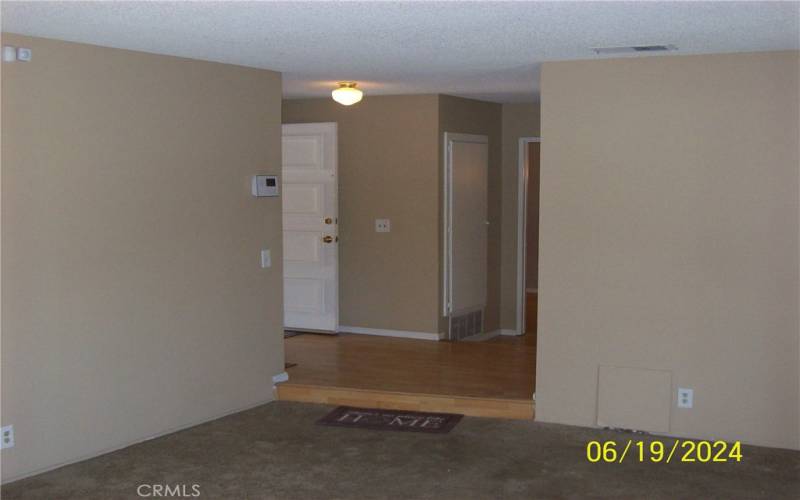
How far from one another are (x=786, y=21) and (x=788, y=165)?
4.00ft

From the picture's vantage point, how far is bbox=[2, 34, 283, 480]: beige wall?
4527mm

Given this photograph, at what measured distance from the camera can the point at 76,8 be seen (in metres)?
3.79

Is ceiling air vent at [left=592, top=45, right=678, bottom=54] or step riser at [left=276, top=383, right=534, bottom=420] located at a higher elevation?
ceiling air vent at [left=592, top=45, right=678, bottom=54]

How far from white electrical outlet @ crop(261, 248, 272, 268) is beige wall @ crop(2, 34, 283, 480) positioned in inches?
1.8

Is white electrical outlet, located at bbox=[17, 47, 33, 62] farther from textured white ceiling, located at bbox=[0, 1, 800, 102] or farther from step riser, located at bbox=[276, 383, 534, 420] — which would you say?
step riser, located at bbox=[276, 383, 534, 420]

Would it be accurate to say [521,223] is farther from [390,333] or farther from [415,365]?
[415,365]

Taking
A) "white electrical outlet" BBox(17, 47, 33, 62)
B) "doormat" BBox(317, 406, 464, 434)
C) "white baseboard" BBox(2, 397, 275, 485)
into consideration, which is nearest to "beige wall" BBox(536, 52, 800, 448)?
"doormat" BBox(317, 406, 464, 434)

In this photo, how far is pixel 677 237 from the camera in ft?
17.3

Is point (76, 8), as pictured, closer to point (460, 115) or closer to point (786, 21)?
point (786, 21)

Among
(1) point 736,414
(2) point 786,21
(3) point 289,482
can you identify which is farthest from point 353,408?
(2) point 786,21
